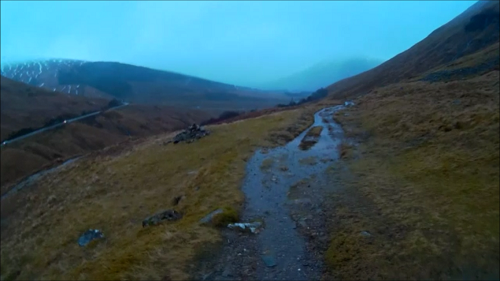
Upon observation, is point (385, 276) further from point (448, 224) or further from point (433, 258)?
point (448, 224)

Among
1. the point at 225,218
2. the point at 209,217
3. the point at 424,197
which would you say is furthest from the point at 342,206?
the point at 209,217

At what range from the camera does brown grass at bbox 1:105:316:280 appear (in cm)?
1865

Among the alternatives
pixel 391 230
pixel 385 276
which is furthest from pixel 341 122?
pixel 385 276

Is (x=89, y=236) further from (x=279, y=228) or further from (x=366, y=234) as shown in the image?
(x=366, y=234)

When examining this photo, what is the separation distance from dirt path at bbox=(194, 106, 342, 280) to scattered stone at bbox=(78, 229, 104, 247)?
44.9 feet

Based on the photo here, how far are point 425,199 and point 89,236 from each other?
2692 centimetres

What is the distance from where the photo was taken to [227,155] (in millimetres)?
37938

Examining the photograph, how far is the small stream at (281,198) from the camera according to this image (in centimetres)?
1567

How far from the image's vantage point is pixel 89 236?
2984 centimetres

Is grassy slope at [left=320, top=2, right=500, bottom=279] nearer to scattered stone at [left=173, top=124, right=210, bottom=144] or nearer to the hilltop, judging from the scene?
the hilltop

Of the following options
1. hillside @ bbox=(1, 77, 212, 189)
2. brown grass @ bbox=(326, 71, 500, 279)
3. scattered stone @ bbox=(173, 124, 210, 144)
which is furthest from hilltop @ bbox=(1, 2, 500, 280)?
hillside @ bbox=(1, 77, 212, 189)

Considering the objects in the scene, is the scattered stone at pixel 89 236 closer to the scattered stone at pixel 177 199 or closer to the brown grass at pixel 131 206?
the brown grass at pixel 131 206

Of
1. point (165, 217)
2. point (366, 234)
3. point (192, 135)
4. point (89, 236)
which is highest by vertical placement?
point (192, 135)

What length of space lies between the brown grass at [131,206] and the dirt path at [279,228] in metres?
1.25
